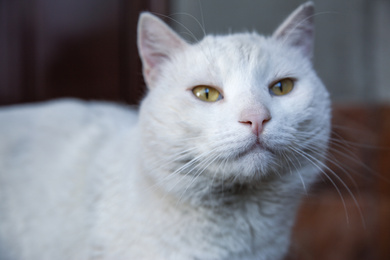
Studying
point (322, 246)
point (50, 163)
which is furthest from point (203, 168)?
point (322, 246)

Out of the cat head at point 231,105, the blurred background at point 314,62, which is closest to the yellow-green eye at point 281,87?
the cat head at point 231,105

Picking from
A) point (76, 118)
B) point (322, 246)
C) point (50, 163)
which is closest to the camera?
point (50, 163)

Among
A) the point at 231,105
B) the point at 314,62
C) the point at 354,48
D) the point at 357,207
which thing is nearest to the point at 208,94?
the point at 231,105

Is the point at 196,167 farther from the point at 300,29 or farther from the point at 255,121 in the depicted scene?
the point at 300,29

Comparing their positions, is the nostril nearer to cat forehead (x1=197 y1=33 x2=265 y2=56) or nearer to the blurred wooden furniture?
cat forehead (x1=197 y1=33 x2=265 y2=56)

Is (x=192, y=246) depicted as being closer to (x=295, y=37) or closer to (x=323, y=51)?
(x=295, y=37)

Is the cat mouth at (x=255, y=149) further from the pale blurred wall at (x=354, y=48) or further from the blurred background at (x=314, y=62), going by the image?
the pale blurred wall at (x=354, y=48)
